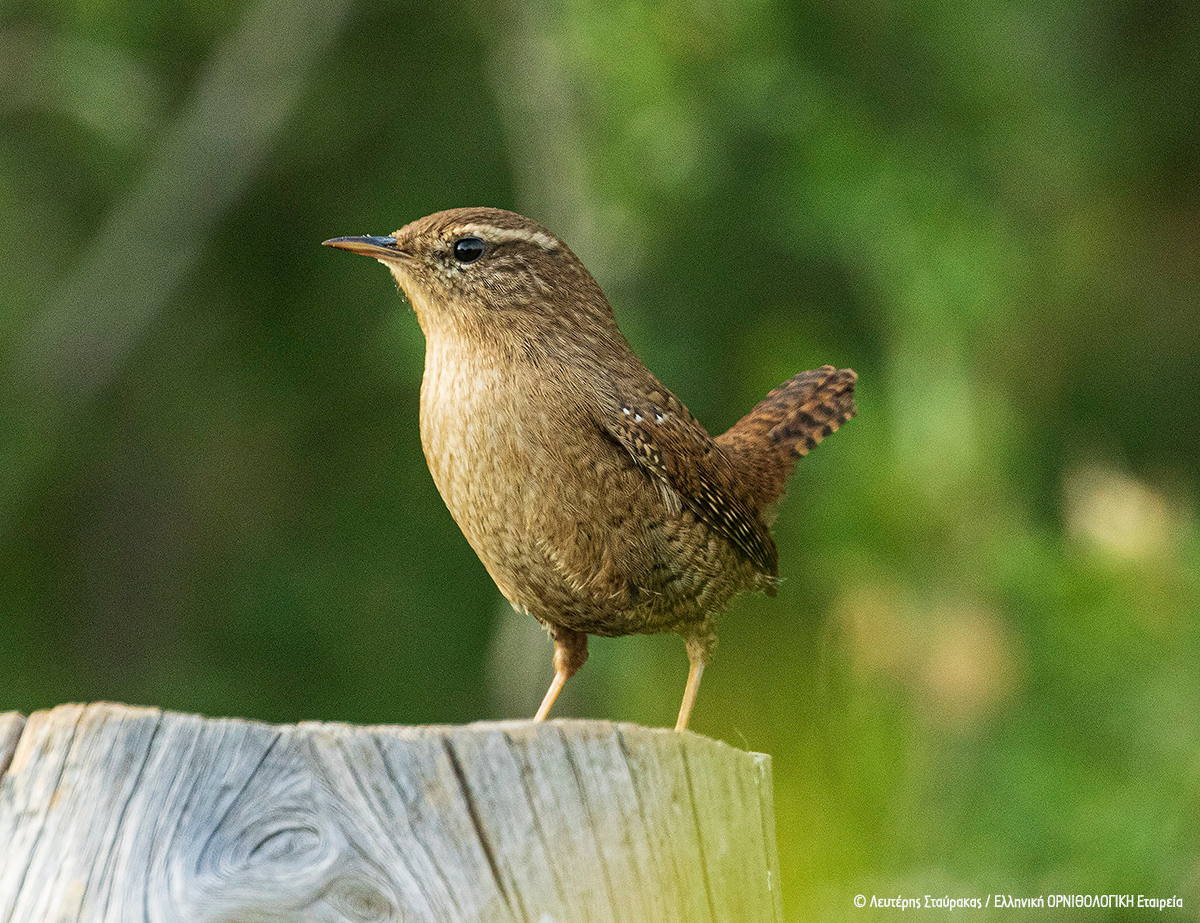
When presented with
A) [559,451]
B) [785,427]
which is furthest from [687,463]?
[785,427]

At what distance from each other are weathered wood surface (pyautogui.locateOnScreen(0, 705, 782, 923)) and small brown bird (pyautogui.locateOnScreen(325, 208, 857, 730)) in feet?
3.16

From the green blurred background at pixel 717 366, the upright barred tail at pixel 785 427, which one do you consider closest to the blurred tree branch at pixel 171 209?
the green blurred background at pixel 717 366

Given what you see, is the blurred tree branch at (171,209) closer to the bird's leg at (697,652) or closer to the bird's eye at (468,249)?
the bird's eye at (468,249)

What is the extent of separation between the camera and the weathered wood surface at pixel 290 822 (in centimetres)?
177

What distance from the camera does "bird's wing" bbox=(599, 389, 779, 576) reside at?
2992 mm

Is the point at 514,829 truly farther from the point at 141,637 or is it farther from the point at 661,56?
the point at 141,637

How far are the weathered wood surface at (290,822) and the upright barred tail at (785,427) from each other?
1.82m

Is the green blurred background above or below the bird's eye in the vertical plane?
above

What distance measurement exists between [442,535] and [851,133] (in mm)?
3822

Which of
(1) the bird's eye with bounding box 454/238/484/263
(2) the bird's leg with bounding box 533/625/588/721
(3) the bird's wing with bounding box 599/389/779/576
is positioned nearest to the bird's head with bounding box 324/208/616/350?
(1) the bird's eye with bounding box 454/238/484/263

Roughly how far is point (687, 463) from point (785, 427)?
79 cm

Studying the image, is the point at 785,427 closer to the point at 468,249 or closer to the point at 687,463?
the point at 687,463

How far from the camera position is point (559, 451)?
2.86 meters

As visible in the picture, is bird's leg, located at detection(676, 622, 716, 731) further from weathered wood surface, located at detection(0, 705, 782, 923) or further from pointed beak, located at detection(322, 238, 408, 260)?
weathered wood surface, located at detection(0, 705, 782, 923)
